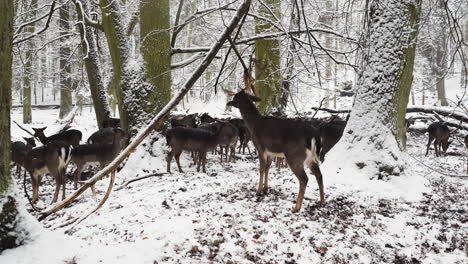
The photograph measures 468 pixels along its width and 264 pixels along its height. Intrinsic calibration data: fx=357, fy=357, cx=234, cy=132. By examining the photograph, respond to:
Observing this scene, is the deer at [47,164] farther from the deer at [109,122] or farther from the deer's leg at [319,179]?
the deer's leg at [319,179]

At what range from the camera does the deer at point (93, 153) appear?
799 cm

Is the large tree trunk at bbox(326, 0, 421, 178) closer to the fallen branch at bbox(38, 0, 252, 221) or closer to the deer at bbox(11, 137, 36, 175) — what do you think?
the fallen branch at bbox(38, 0, 252, 221)

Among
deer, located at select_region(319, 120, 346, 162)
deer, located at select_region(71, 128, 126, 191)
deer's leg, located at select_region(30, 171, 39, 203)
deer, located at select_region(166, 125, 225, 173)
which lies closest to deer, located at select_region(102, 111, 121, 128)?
deer, located at select_region(71, 128, 126, 191)

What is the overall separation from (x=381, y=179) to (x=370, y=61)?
7.02 feet

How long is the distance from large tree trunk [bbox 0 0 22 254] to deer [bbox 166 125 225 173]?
5.25m

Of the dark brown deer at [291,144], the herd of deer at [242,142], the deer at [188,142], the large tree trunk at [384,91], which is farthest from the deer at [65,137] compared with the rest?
the large tree trunk at [384,91]

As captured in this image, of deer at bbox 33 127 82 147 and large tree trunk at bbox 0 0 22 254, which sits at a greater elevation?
large tree trunk at bbox 0 0 22 254

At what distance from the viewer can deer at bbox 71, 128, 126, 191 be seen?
7.99 metres

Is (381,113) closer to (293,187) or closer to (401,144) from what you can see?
(401,144)

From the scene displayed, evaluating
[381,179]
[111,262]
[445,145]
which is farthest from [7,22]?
[445,145]

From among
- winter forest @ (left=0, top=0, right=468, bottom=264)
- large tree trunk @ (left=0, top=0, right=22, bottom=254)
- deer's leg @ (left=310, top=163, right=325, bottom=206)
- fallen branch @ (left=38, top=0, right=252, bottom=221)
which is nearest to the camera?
fallen branch @ (left=38, top=0, right=252, bottom=221)

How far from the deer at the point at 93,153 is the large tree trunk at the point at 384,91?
16.1 ft

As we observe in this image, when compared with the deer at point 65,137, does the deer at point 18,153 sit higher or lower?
lower

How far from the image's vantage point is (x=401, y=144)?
6402mm
